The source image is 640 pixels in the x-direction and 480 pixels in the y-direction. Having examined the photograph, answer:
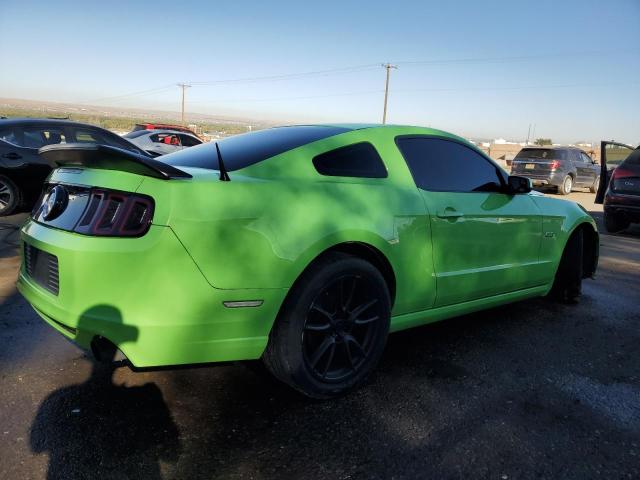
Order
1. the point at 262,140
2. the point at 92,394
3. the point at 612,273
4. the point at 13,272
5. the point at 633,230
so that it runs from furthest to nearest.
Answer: the point at 633,230
the point at 612,273
the point at 13,272
the point at 262,140
the point at 92,394

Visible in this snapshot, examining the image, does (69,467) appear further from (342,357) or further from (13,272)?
(13,272)

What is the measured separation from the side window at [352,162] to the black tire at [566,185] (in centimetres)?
1499

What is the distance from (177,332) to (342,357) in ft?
3.13

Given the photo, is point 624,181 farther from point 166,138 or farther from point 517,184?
point 166,138

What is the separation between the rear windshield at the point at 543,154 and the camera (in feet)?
53.5

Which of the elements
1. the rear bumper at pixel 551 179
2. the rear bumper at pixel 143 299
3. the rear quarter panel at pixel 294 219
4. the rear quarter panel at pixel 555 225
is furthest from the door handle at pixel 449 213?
the rear bumper at pixel 551 179

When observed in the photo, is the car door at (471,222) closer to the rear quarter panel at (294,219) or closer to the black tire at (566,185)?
the rear quarter panel at (294,219)

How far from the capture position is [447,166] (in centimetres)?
347

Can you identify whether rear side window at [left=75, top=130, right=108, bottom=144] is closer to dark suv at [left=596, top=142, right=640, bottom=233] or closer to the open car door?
the open car door

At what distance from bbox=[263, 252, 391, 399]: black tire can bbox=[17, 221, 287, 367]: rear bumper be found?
0.31m

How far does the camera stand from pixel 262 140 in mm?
3234

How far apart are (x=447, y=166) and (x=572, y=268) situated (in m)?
1.90

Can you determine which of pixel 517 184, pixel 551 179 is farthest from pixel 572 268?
pixel 551 179

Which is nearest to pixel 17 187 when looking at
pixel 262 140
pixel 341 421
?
pixel 262 140
